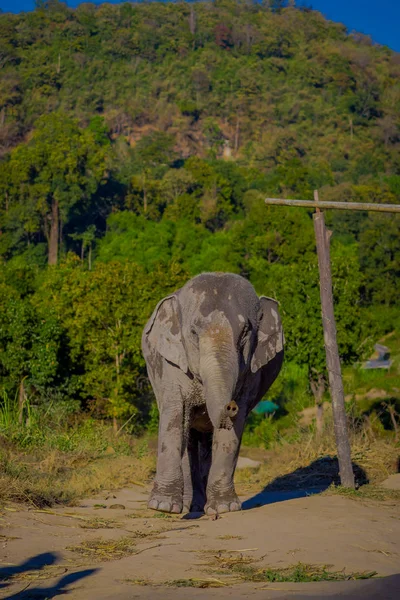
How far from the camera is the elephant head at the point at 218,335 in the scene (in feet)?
27.5

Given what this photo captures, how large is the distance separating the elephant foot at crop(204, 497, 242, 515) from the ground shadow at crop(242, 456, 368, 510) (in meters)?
2.57

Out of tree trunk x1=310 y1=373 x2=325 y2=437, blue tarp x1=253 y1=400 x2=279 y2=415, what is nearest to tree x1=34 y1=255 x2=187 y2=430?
tree trunk x1=310 y1=373 x2=325 y2=437

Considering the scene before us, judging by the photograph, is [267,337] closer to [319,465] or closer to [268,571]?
[268,571]

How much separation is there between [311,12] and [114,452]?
6308 inches

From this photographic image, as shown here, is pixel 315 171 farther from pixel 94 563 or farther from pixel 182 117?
pixel 94 563

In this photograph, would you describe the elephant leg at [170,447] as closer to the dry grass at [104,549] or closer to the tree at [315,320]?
the dry grass at [104,549]

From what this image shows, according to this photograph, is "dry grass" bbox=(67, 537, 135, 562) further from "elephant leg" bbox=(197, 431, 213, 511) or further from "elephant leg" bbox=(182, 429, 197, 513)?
"elephant leg" bbox=(197, 431, 213, 511)

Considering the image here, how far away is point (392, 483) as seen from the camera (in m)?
12.0

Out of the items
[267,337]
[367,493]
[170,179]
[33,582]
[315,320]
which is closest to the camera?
[33,582]

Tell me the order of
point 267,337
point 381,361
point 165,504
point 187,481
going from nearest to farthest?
point 165,504
point 267,337
point 187,481
point 381,361

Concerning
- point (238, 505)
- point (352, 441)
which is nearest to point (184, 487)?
point (238, 505)

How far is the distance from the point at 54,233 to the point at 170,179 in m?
11.8

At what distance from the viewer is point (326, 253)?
11219 millimetres

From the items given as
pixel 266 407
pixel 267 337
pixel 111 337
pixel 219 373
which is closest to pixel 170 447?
pixel 219 373
